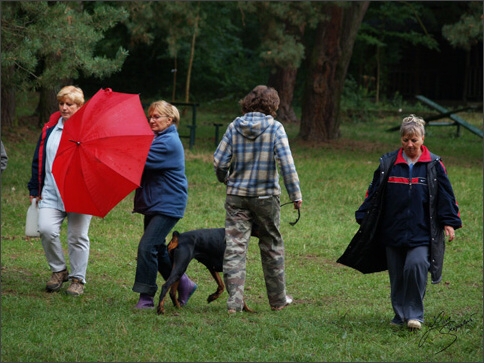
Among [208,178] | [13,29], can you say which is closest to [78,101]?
[13,29]

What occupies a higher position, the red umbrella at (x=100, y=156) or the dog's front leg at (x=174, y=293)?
the red umbrella at (x=100, y=156)

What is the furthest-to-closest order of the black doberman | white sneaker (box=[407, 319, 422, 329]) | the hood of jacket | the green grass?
the black doberman < the hood of jacket < white sneaker (box=[407, 319, 422, 329]) < the green grass

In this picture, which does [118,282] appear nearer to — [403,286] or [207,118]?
[403,286]

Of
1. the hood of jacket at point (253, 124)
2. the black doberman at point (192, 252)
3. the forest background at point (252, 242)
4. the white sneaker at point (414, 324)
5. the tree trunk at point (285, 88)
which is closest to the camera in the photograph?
the forest background at point (252, 242)

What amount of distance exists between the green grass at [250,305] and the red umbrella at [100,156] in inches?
33.5

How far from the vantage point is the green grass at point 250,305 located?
5922 millimetres

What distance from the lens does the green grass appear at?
592 cm

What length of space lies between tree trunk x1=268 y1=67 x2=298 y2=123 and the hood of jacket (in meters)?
22.1

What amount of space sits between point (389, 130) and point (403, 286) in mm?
20963

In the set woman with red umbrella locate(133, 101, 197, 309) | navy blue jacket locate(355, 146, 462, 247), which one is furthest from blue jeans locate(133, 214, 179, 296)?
navy blue jacket locate(355, 146, 462, 247)

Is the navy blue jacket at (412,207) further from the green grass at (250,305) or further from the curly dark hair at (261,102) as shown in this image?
the curly dark hair at (261,102)

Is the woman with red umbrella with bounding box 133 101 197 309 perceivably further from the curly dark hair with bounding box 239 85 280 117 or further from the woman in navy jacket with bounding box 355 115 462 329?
the woman in navy jacket with bounding box 355 115 462 329

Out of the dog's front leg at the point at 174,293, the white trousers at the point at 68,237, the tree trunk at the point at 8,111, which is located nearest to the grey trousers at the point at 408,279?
A: the dog's front leg at the point at 174,293

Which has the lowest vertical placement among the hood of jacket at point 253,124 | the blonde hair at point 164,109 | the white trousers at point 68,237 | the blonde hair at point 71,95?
the white trousers at point 68,237
